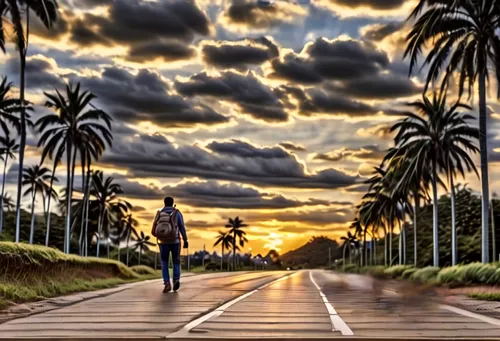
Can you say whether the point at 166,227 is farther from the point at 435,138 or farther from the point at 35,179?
the point at 35,179

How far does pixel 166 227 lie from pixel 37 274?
11.6 ft

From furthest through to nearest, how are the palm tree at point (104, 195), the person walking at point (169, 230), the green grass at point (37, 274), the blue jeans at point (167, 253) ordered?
the palm tree at point (104, 195)
the blue jeans at point (167, 253)
the person walking at point (169, 230)
the green grass at point (37, 274)

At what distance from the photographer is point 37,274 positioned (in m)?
18.0

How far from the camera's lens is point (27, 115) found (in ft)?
200

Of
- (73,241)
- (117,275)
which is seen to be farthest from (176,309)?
(73,241)

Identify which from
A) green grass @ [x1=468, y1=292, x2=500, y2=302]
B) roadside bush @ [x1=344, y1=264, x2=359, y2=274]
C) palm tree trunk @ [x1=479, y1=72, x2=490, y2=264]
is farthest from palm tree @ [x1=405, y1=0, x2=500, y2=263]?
roadside bush @ [x1=344, y1=264, x2=359, y2=274]

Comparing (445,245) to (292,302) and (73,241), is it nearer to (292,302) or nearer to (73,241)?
(73,241)

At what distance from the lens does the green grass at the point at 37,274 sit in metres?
15.5

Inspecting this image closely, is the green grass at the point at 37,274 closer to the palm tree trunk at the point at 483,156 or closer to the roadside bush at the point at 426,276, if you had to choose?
the roadside bush at the point at 426,276

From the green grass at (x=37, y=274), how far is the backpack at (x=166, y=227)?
2.79 m

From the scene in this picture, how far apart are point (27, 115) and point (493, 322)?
54.4 meters

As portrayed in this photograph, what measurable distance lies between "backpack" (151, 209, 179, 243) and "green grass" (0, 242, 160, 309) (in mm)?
2790

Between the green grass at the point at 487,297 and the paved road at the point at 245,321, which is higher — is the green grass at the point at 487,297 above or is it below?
above

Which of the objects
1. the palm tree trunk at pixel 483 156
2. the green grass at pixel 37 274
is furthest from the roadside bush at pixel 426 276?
the green grass at pixel 37 274
